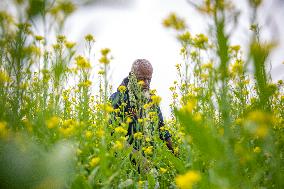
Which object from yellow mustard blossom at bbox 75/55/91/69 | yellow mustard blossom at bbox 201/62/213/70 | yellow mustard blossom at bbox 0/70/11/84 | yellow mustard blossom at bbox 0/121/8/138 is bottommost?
yellow mustard blossom at bbox 0/121/8/138

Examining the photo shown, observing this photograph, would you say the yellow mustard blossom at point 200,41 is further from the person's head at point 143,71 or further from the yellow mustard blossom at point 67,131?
the person's head at point 143,71

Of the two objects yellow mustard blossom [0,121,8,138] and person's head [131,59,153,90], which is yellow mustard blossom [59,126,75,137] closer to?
yellow mustard blossom [0,121,8,138]

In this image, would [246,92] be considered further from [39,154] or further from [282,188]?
[39,154]

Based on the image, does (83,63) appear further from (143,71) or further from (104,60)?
(143,71)

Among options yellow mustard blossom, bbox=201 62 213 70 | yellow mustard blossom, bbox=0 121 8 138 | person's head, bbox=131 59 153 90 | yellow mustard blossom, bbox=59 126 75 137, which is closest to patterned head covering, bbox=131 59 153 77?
person's head, bbox=131 59 153 90

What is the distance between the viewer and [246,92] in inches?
83.9

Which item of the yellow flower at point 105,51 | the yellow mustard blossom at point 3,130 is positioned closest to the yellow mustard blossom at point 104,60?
the yellow flower at point 105,51

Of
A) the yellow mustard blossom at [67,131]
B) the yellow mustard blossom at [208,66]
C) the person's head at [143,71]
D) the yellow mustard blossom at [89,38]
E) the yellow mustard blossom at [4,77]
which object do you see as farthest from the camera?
the person's head at [143,71]

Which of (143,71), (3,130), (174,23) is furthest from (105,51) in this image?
(143,71)

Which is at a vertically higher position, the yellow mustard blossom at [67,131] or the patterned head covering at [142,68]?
the patterned head covering at [142,68]

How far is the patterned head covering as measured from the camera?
335 cm

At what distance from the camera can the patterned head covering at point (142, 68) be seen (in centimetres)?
335

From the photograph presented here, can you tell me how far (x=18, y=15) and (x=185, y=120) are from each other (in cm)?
72

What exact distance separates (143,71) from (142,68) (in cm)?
4
